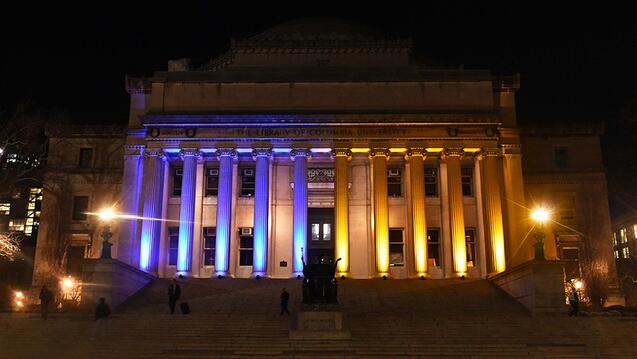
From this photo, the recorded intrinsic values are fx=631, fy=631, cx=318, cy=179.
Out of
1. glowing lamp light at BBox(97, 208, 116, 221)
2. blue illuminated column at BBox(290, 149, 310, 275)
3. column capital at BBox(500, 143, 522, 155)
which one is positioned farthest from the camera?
column capital at BBox(500, 143, 522, 155)

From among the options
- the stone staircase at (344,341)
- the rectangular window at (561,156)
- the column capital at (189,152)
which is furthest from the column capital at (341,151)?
the rectangular window at (561,156)

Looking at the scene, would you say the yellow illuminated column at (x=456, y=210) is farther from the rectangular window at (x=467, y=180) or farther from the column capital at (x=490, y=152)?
the rectangular window at (x=467, y=180)

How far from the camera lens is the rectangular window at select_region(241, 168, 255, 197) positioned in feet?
142

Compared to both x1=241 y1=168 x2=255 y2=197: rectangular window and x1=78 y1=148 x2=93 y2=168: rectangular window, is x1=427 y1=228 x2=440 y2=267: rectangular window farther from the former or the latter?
x1=78 y1=148 x2=93 y2=168: rectangular window

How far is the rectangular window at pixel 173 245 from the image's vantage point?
41344 millimetres

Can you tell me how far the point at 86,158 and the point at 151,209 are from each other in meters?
11.1

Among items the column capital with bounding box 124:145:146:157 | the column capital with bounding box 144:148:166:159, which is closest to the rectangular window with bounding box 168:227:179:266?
the column capital with bounding box 144:148:166:159

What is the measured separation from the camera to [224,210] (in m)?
39.7

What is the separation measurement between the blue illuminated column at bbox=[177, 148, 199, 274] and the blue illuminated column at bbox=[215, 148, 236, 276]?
168 centimetres

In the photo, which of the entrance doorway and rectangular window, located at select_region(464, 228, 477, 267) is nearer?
rectangular window, located at select_region(464, 228, 477, 267)

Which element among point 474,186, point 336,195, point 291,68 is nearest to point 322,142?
point 336,195

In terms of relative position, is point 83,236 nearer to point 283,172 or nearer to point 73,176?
point 73,176

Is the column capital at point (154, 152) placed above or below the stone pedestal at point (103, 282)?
above

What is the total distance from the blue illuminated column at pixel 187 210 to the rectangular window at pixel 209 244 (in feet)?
6.51
